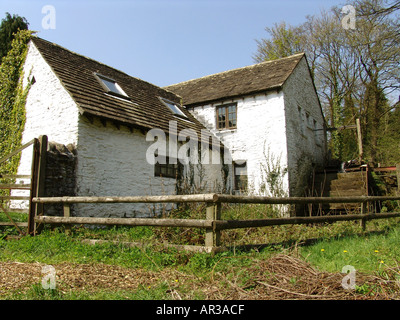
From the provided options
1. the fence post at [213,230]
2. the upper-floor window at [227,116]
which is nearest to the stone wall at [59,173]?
the fence post at [213,230]

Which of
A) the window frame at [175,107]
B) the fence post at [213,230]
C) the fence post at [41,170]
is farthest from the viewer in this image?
the window frame at [175,107]

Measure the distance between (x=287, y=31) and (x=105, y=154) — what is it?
23105 mm

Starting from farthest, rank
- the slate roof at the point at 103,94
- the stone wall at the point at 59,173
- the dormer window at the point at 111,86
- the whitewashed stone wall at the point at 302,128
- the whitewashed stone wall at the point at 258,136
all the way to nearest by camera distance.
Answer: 1. the whitewashed stone wall at the point at 302,128
2. the whitewashed stone wall at the point at 258,136
3. the dormer window at the point at 111,86
4. the slate roof at the point at 103,94
5. the stone wall at the point at 59,173

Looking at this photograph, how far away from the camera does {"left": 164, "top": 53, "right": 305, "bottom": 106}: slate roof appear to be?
1398 cm

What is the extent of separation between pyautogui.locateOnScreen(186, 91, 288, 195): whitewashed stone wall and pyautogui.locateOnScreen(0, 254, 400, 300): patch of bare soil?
9.00 meters

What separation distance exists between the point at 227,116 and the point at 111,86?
5638mm

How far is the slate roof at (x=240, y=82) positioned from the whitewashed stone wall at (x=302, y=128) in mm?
500

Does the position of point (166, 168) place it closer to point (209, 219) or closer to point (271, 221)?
point (271, 221)

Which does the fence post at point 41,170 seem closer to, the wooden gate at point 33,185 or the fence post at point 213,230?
the wooden gate at point 33,185

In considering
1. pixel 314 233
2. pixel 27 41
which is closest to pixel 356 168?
pixel 314 233

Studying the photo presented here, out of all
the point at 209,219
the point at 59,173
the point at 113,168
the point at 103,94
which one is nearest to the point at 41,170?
the point at 59,173

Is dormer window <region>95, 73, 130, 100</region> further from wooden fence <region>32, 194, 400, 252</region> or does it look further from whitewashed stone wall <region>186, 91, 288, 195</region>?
wooden fence <region>32, 194, 400, 252</region>

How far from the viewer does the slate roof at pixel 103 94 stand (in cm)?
923
